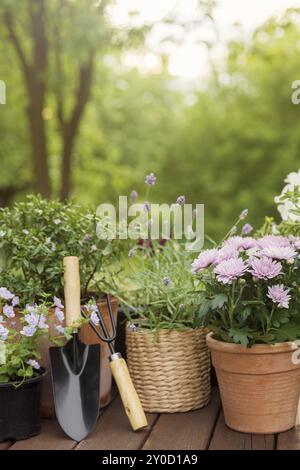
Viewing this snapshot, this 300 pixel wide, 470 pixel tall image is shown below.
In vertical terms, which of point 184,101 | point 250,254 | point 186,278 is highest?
point 184,101

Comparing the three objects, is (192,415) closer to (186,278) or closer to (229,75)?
(186,278)

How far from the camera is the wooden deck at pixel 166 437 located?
190 centimetres

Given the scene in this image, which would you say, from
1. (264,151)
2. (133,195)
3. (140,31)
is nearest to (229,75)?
(264,151)

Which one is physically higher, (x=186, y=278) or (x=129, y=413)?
(x=186, y=278)

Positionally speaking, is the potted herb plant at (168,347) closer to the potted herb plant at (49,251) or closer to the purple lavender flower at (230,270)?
the potted herb plant at (49,251)

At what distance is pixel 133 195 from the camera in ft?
7.85

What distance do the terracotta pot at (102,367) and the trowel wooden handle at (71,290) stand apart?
0.09 metres

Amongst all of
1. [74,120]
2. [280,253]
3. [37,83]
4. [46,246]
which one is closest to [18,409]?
[46,246]

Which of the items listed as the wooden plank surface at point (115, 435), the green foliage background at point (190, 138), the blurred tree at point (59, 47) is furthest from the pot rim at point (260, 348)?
the green foliage background at point (190, 138)

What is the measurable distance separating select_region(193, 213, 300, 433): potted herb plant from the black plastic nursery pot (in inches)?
22.3

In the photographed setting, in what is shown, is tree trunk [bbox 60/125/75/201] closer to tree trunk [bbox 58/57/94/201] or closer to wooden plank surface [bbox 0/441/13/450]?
tree trunk [bbox 58/57/94/201]

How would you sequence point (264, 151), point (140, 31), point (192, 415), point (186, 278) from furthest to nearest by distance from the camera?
point (264, 151), point (140, 31), point (186, 278), point (192, 415)
